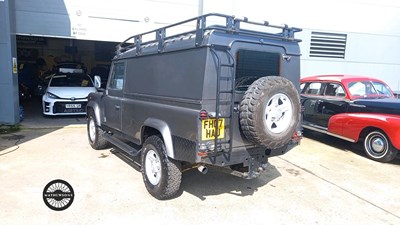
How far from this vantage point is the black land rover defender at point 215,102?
3.47 m

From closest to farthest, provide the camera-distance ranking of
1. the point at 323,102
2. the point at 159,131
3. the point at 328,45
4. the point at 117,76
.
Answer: the point at 159,131 < the point at 117,76 < the point at 323,102 < the point at 328,45

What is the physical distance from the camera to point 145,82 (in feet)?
15.1

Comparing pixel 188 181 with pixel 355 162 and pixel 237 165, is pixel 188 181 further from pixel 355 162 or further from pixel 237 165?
pixel 355 162

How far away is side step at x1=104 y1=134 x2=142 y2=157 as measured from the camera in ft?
15.8

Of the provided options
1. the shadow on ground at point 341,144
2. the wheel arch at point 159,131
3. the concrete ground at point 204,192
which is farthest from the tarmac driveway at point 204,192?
the wheel arch at point 159,131

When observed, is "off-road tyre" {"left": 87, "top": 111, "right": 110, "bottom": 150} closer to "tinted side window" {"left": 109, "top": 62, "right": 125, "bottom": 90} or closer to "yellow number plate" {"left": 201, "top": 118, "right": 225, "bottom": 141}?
"tinted side window" {"left": 109, "top": 62, "right": 125, "bottom": 90}

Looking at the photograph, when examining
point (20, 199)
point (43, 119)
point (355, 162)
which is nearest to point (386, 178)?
point (355, 162)

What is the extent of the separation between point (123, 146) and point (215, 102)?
239cm

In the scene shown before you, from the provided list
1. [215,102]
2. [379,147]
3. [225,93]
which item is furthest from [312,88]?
[215,102]

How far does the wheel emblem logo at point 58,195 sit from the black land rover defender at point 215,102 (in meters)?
1.02

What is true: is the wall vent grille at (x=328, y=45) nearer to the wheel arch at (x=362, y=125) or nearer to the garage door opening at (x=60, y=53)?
the wheel arch at (x=362, y=125)

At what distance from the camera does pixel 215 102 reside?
3.50 metres

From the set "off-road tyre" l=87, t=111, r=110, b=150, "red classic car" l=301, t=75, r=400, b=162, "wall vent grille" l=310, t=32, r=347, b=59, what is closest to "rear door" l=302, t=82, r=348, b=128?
"red classic car" l=301, t=75, r=400, b=162

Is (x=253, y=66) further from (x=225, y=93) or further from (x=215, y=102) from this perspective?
(x=215, y=102)
